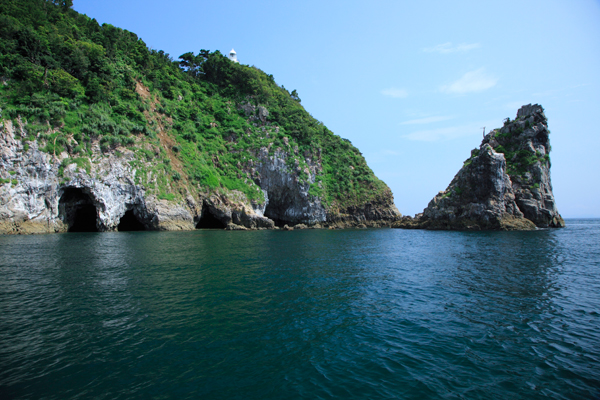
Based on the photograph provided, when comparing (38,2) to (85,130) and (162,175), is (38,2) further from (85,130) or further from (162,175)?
(162,175)

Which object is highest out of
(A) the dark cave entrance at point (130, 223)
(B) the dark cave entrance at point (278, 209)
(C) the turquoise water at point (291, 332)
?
(B) the dark cave entrance at point (278, 209)

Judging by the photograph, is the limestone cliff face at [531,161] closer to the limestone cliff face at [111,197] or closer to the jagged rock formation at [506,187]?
the jagged rock formation at [506,187]

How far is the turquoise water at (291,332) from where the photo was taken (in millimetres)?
7301

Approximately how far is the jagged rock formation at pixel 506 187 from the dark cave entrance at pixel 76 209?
6873 centimetres

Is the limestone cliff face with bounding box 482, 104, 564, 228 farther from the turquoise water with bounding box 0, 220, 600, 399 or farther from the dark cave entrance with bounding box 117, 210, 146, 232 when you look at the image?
the dark cave entrance with bounding box 117, 210, 146, 232

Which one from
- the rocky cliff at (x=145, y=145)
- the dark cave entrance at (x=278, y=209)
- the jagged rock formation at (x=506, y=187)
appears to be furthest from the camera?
the dark cave entrance at (x=278, y=209)

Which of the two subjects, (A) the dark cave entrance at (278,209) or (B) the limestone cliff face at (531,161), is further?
(A) the dark cave entrance at (278,209)

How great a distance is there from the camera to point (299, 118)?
90625 mm

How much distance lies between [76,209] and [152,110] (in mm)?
27480

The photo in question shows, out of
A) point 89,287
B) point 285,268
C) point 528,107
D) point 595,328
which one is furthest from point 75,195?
point 528,107

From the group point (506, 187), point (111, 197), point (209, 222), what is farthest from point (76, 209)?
point (506, 187)

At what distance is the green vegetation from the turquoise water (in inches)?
1383

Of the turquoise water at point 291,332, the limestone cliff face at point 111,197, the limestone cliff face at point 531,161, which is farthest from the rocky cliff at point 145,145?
the limestone cliff face at point 531,161

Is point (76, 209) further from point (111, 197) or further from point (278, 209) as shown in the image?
point (278, 209)
